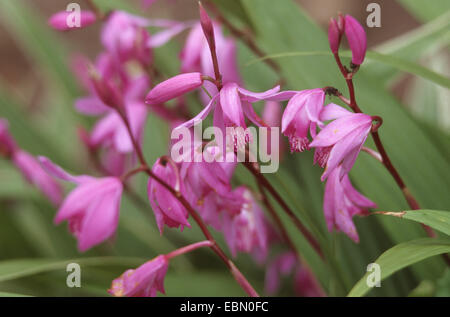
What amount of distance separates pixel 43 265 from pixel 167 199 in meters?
0.15

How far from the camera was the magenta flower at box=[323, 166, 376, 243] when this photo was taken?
0.34m

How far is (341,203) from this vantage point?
35 centimetres

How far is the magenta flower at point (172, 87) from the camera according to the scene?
0.30m

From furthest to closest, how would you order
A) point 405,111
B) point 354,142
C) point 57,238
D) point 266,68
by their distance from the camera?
point 57,238
point 266,68
point 405,111
point 354,142

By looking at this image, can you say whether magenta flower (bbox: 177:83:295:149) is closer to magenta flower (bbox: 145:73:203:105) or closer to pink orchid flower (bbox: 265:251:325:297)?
magenta flower (bbox: 145:73:203:105)

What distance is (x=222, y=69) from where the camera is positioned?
0.52 meters

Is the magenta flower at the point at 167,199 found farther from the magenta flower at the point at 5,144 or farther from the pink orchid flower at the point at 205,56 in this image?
the magenta flower at the point at 5,144

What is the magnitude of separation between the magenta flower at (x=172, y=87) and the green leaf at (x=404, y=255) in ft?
0.47

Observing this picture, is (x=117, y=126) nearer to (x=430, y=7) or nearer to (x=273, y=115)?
(x=273, y=115)

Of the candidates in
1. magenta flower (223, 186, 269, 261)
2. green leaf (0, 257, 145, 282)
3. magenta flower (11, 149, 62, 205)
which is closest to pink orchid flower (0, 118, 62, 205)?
magenta flower (11, 149, 62, 205)

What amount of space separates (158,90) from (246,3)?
8.1 inches
